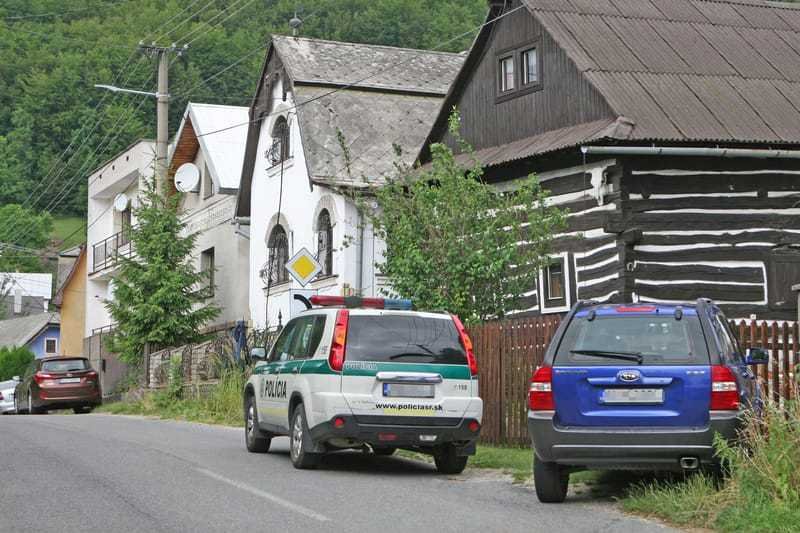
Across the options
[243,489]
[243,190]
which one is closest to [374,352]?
[243,489]

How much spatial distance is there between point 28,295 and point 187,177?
242 ft

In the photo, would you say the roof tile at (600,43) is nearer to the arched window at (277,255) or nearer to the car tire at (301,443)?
the car tire at (301,443)

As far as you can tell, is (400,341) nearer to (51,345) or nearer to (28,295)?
(51,345)

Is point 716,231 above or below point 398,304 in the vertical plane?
above

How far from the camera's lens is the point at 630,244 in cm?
2255

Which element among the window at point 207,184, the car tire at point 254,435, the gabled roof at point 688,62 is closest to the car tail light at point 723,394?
the car tire at point 254,435

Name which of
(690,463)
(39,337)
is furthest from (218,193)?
(39,337)

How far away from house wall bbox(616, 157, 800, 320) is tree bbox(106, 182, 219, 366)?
16032 mm

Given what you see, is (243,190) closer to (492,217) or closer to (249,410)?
(492,217)

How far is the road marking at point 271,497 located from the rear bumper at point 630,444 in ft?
6.53

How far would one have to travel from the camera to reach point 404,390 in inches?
535

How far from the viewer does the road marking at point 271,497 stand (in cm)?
1030

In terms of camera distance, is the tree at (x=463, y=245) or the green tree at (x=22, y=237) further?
the green tree at (x=22, y=237)

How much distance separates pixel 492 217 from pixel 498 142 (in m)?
6.75
